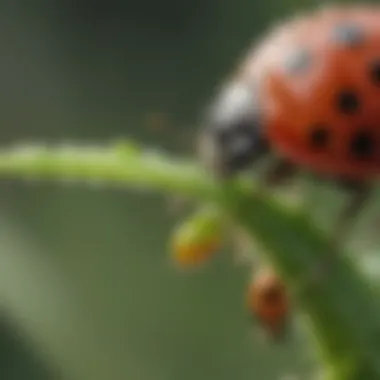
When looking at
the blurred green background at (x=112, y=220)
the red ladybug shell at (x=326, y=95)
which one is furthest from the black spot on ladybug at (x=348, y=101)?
the blurred green background at (x=112, y=220)

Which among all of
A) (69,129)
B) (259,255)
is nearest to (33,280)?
(69,129)

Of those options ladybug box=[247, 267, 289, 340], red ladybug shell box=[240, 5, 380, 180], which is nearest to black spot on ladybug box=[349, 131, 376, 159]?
red ladybug shell box=[240, 5, 380, 180]

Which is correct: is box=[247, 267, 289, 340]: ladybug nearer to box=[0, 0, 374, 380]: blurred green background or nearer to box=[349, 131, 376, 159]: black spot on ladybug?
box=[349, 131, 376, 159]: black spot on ladybug

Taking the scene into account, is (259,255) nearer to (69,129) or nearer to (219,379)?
(219,379)

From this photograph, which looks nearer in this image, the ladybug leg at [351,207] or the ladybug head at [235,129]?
the ladybug leg at [351,207]

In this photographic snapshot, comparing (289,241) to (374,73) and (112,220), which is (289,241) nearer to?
(374,73)

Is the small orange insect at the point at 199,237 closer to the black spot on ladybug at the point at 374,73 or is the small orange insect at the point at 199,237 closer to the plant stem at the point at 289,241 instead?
the plant stem at the point at 289,241

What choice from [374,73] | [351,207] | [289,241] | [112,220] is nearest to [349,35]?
[374,73]
